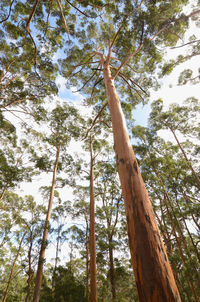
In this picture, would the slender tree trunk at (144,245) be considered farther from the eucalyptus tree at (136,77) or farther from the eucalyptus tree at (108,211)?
the eucalyptus tree at (108,211)

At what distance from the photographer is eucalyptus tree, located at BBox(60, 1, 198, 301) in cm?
120

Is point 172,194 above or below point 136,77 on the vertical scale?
below

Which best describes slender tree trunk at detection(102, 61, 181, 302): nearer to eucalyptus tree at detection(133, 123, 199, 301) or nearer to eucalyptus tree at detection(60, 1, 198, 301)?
eucalyptus tree at detection(60, 1, 198, 301)

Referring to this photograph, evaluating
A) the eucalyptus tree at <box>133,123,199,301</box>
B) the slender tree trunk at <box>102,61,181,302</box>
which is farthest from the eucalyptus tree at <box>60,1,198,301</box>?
the eucalyptus tree at <box>133,123,199,301</box>

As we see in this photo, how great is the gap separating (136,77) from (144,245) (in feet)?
28.5

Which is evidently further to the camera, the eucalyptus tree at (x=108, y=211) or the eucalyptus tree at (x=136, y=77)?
the eucalyptus tree at (x=108, y=211)

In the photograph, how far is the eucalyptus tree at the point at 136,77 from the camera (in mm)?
1195

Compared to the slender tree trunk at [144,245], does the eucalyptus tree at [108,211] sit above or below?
above

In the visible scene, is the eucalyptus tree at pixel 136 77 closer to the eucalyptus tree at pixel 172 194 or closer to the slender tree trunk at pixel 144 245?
the slender tree trunk at pixel 144 245

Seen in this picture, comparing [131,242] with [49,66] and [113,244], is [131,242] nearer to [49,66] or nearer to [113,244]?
[49,66]

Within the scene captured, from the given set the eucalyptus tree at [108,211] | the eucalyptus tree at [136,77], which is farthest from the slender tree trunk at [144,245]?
the eucalyptus tree at [108,211]

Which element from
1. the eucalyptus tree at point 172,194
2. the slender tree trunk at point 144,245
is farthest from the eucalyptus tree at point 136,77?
the eucalyptus tree at point 172,194

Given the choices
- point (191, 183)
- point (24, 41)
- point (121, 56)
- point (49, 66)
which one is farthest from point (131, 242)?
point (191, 183)

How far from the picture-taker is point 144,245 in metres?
1.30
